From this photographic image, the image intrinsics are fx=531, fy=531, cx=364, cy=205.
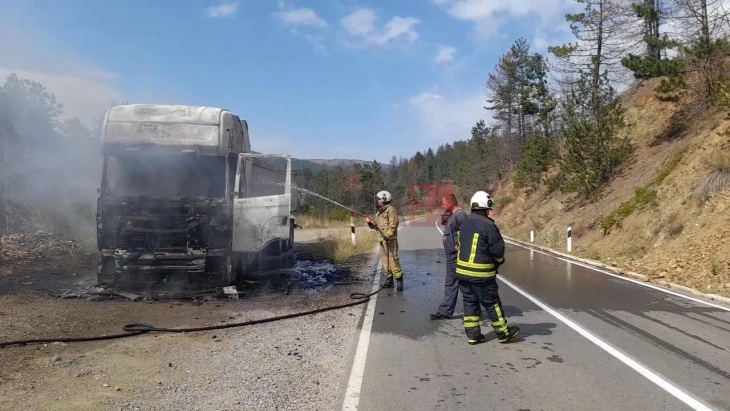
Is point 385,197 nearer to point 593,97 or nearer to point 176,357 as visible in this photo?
point 176,357

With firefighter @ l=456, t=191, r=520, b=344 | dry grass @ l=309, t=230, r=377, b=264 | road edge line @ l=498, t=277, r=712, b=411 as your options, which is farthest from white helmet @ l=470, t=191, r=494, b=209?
dry grass @ l=309, t=230, r=377, b=264

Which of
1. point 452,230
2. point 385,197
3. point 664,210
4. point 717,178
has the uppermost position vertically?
point 717,178

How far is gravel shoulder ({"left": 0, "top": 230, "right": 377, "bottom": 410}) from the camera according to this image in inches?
177

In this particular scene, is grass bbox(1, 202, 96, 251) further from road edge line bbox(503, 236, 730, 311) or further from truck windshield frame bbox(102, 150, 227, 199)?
road edge line bbox(503, 236, 730, 311)

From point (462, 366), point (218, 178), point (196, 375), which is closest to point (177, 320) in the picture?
point (196, 375)

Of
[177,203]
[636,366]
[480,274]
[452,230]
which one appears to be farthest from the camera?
[177,203]

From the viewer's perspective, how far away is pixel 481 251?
6180mm

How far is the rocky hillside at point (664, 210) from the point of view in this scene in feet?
39.0

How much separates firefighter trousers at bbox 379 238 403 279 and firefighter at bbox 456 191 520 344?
11.1 feet

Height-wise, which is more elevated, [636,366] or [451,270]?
[451,270]

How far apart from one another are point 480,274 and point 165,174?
6.60 metres

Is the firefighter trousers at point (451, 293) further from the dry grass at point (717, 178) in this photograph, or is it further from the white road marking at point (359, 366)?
the dry grass at point (717, 178)

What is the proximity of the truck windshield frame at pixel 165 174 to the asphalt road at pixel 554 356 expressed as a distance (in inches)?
154

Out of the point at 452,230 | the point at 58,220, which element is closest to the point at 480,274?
the point at 452,230
